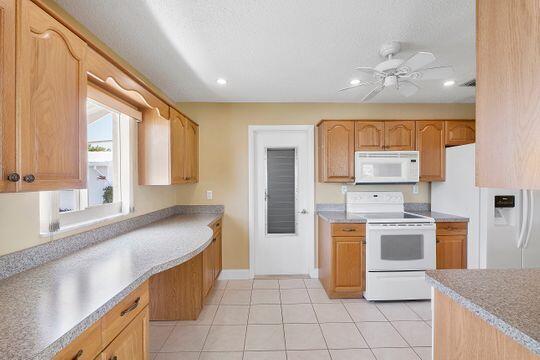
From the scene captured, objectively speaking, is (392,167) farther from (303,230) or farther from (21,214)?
(21,214)

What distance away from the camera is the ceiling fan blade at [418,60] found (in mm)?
1784

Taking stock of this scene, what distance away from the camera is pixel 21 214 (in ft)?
4.55

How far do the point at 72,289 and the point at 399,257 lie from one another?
2910 millimetres

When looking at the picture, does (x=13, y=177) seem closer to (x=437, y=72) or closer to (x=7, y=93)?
(x=7, y=93)

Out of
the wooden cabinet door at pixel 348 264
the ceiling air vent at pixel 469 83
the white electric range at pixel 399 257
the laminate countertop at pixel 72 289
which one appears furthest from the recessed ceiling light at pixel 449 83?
the laminate countertop at pixel 72 289

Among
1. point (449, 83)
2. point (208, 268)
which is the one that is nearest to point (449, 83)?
point (449, 83)

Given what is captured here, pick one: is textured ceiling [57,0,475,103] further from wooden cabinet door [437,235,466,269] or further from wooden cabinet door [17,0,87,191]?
wooden cabinet door [437,235,466,269]

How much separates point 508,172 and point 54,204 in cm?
220

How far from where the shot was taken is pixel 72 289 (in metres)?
1.15

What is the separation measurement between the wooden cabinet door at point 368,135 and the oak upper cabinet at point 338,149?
0.21 feet

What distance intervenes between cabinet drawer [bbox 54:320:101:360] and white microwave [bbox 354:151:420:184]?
9.58ft

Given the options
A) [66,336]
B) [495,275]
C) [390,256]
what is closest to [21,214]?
[66,336]

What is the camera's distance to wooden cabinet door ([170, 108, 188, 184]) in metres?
2.66

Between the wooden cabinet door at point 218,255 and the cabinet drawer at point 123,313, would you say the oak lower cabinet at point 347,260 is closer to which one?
the wooden cabinet door at point 218,255
